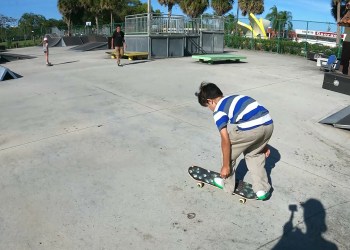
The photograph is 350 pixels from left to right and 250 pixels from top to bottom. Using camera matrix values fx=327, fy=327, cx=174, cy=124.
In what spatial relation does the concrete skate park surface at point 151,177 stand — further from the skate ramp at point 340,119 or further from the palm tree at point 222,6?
the palm tree at point 222,6

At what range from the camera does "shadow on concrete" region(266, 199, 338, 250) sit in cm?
304

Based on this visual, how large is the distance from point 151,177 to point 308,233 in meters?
1.99

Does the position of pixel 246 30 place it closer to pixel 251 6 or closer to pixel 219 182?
pixel 251 6

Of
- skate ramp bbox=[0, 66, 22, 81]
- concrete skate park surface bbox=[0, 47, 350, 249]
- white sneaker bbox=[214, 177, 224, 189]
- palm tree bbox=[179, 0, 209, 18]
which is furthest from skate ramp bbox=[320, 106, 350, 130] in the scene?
palm tree bbox=[179, 0, 209, 18]

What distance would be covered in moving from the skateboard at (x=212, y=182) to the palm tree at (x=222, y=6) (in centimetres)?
3913

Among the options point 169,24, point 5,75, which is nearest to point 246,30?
point 169,24

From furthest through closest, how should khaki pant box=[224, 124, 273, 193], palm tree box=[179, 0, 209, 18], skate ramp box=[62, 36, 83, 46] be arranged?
palm tree box=[179, 0, 209, 18], skate ramp box=[62, 36, 83, 46], khaki pant box=[224, 124, 273, 193]

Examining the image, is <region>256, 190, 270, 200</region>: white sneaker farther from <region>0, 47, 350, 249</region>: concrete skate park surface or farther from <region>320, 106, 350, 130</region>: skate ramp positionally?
<region>320, 106, 350, 130</region>: skate ramp

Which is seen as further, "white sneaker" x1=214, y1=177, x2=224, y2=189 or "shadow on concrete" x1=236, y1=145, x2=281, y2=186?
"shadow on concrete" x1=236, y1=145, x2=281, y2=186

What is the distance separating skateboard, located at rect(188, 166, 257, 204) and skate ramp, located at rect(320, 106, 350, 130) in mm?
3506

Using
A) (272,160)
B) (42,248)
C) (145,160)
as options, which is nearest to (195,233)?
(42,248)

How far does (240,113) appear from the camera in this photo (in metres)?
3.33

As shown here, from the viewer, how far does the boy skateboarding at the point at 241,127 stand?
3.27 meters

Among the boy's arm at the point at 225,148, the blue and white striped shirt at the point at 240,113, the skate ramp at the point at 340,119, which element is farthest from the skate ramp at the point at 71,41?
the boy's arm at the point at 225,148
